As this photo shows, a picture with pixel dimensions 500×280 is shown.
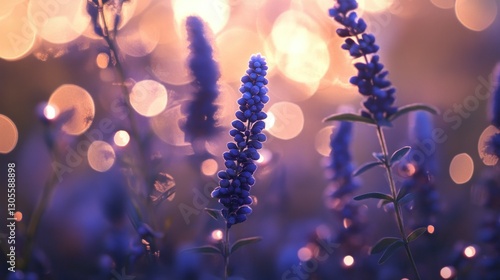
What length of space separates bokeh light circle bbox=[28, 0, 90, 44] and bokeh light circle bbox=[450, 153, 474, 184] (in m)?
1.73

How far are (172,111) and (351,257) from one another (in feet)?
2.90

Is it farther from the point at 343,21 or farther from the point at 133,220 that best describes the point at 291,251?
the point at 343,21

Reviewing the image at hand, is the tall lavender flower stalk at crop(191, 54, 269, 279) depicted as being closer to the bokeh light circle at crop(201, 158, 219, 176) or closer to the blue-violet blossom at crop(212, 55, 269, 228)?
the blue-violet blossom at crop(212, 55, 269, 228)

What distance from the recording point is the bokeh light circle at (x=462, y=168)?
2387 millimetres

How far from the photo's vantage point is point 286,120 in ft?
11.2

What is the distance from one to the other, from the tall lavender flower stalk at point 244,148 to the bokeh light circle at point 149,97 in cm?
96

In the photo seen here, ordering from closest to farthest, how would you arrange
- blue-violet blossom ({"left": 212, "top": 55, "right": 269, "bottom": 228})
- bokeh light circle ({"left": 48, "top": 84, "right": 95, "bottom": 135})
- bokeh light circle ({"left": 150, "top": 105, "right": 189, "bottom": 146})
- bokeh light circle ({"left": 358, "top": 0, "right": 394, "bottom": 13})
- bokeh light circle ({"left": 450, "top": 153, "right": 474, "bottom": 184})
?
blue-violet blossom ({"left": 212, "top": 55, "right": 269, "bottom": 228})
bokeh light circle ({"left": 48, "top": 84, "right": 95, "bottom": 135})
bokeh light circle ({"left": 150, "top": 105, "right": 189, "bottom": 146})
bokeh light circle ({"left": 450, "top": 153, "right": 474, "bottom": 184})
bokeh light circle ({"left": 358, "top": 0, "right": 394, "bottom": 13})

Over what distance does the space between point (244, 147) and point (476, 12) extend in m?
3.83

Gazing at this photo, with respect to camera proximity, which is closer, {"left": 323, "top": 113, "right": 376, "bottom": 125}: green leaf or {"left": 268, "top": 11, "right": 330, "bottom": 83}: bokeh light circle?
{"left": 323, "top": 113, "right": 376, "bottom": 125}: green leaf

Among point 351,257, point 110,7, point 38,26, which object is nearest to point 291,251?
point 351,257

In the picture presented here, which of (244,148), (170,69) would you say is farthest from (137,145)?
(170,69)

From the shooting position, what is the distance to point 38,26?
309 centimetres

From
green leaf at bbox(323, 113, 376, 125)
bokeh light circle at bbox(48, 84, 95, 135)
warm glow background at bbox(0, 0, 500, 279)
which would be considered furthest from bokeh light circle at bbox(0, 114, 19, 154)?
green leaf at bbox(323, 113, 376, 125)

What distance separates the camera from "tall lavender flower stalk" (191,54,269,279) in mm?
1326
